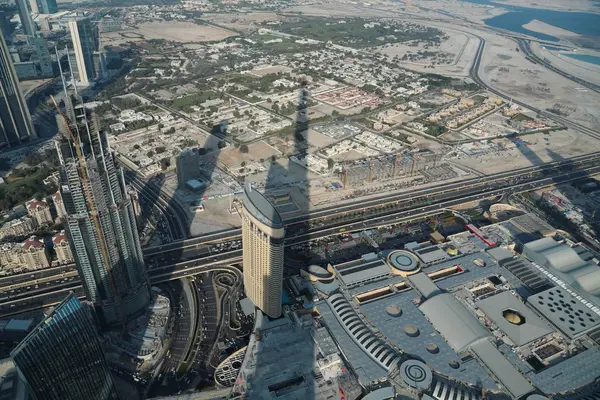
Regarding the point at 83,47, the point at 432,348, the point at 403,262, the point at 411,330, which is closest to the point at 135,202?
the point at 403,262

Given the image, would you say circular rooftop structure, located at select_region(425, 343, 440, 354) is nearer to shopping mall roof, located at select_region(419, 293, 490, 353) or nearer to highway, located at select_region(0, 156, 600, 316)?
shopping mall roof, located at select_region(419, 293, 490, 353)

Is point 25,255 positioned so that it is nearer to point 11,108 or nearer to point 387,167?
point 11,108

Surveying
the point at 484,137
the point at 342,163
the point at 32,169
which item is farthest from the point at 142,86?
the point at 484,137

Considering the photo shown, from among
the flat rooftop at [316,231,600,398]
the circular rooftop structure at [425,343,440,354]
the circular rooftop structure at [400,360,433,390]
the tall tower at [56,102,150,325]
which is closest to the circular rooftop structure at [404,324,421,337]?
the flat rooftop at [316,231,600,398]

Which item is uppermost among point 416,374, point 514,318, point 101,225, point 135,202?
point 101,225

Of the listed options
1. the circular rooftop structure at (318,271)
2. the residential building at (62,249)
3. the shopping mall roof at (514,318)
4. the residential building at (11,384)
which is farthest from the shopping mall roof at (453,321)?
the residential building at (62,249)

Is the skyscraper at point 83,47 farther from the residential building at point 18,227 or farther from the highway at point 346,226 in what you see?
the highway at point 346,226
